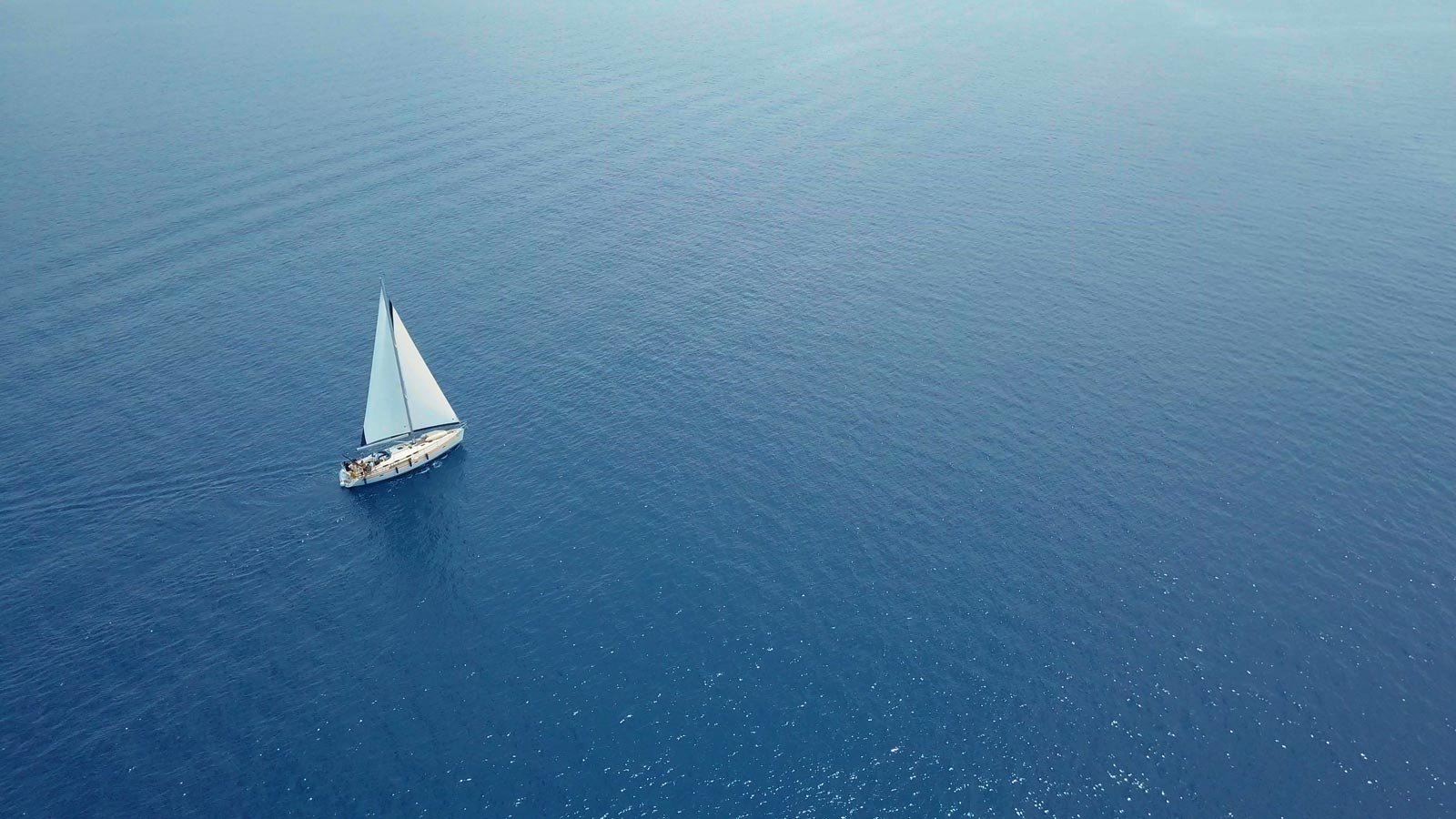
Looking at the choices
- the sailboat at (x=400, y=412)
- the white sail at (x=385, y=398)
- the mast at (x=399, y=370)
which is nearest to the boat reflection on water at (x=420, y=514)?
the sailboat at (x=400, y=412)

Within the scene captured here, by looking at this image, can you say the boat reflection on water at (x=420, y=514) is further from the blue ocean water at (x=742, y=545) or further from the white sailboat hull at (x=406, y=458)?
the white sailboat hull at (x=406, y=458)

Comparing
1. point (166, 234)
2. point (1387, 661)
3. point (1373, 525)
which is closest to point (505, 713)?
point (1387, 661)

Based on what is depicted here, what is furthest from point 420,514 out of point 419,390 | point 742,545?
point 742,545

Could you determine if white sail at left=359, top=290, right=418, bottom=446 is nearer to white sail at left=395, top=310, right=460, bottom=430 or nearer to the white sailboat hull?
white sail at left=395, top=310, right=460, bottom=430

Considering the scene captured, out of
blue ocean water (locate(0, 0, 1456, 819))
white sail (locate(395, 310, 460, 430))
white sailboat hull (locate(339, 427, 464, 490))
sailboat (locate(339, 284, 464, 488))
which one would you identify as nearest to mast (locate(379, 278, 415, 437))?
sailboat (locate(339, 284, 464, 488))

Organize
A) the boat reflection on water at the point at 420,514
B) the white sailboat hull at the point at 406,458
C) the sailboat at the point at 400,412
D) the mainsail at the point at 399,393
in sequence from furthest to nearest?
the mainsail at the point at 399,393 < the sailboat at the point at 400,412 < the white sailboat hull at the point at 406,458 < the boat reflection on water at the point at 420,514

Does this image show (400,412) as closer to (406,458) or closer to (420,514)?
(406,458)

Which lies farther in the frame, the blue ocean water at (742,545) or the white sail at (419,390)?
the white sail at (419,390)

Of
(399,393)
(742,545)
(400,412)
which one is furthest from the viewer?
(400,412)
